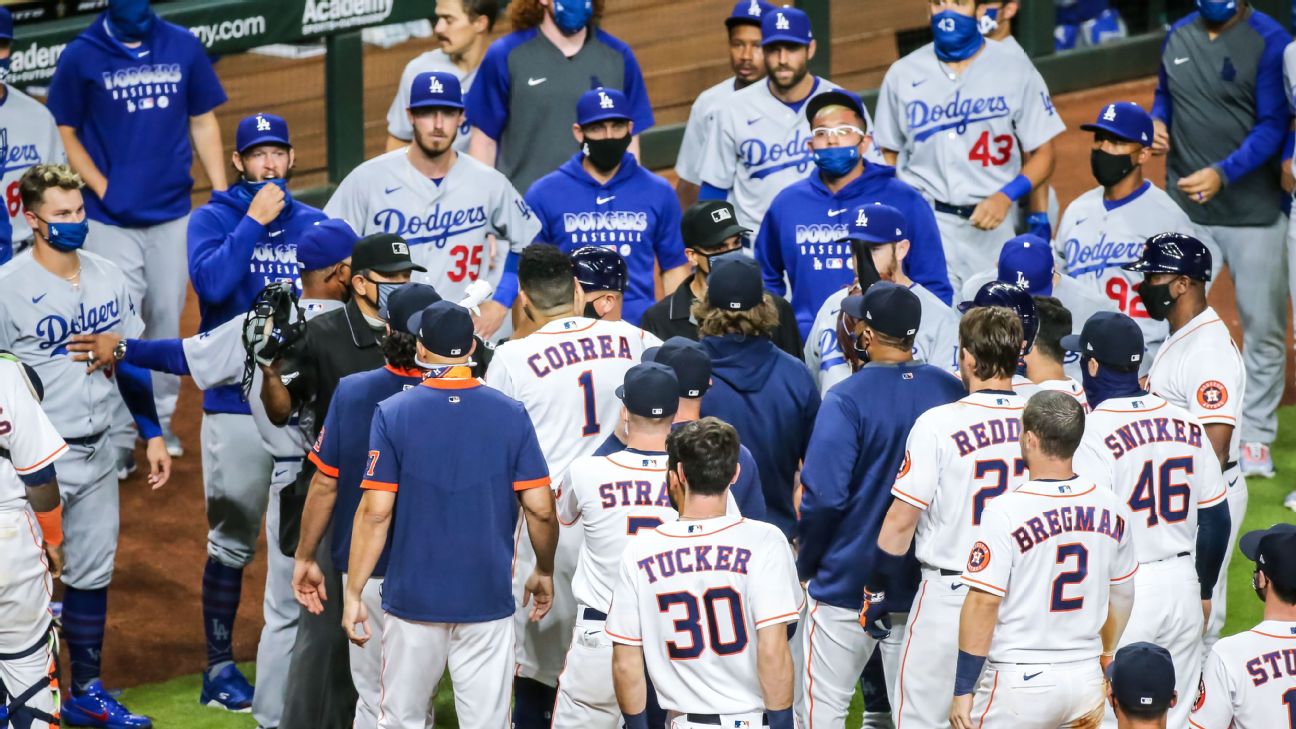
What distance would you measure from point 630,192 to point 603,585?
252 centimetres

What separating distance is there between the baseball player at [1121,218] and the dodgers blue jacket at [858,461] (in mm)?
2197

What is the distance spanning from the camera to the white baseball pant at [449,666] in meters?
5.11

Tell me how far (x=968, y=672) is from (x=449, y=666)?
1.53 meters

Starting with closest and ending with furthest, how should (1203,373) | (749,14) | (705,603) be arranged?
(705,603) < (1203,373) < (749,14)

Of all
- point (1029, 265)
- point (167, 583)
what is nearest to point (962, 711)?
point (1029, 265)

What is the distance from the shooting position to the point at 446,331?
5020mm

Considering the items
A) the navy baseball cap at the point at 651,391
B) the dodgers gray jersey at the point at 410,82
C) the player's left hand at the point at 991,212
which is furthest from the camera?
the dodgers gray jersey at the point at 410,82

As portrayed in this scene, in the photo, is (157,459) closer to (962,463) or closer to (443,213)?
(443,213)

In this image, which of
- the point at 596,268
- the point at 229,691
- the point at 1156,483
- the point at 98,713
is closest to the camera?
the point at 1156,483

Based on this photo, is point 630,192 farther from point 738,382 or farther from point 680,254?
point 738,382

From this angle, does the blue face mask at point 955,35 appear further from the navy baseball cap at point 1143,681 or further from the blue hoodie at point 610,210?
the navy baseball cap at point 1143,681

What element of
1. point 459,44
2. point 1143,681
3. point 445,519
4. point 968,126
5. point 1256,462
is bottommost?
point 1256,462

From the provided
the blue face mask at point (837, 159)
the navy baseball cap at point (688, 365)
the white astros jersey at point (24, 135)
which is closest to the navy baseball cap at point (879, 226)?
the blue face mask at point (837, 159)

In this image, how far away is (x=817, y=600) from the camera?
5402 millimetres
